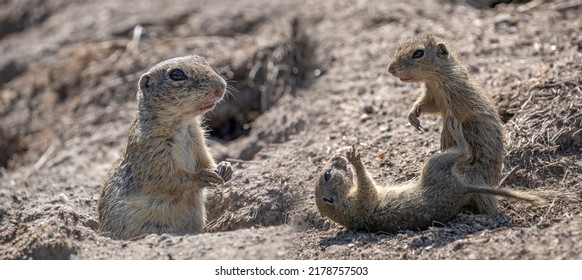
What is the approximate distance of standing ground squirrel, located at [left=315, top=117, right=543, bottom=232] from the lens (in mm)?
6113

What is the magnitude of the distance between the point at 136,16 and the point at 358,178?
7491 millimetres

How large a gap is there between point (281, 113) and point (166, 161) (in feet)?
9.98

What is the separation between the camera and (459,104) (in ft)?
21.8

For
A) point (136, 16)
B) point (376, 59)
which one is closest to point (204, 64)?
point (376, 59)

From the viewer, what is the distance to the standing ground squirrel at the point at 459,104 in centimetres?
644

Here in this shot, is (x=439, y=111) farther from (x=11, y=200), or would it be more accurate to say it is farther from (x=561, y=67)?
(x=11, y=200)

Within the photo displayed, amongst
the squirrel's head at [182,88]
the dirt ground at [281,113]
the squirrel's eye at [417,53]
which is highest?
the squirrel's eye at [417,53]

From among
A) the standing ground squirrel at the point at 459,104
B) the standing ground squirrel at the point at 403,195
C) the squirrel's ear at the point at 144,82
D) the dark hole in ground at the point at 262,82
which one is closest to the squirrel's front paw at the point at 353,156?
the standing ground squirrel at the point at 403,195

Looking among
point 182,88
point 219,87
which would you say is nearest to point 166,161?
point 182,88

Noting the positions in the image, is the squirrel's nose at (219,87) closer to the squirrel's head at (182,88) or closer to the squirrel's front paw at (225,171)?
the squirrel's head at (182,88)

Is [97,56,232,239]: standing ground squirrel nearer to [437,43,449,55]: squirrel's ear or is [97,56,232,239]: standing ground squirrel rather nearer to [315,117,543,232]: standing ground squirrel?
[315,117,543,232]: standing ground squirrel

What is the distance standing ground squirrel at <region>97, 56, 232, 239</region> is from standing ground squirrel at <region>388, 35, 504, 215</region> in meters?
1.48

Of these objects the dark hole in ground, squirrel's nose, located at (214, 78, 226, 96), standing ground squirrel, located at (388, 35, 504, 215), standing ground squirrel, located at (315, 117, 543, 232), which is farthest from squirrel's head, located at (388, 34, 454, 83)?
the dark hole in ground

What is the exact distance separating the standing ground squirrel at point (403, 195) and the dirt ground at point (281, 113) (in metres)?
0.12
